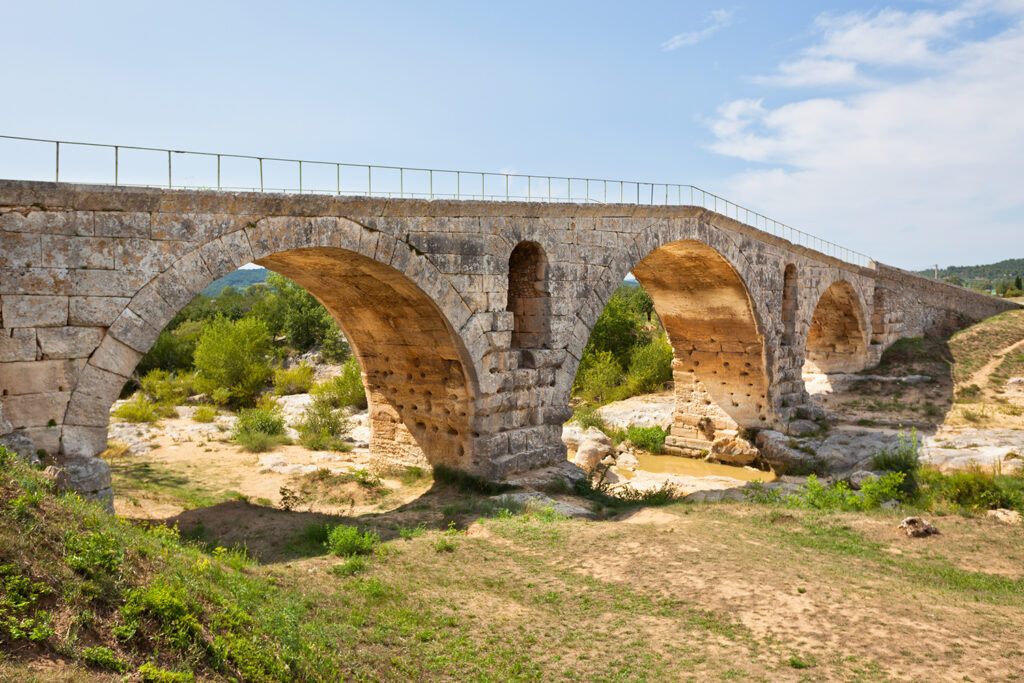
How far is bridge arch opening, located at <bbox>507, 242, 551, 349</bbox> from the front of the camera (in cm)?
1323

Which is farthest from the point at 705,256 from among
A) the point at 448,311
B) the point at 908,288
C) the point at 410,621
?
the point at 908,288

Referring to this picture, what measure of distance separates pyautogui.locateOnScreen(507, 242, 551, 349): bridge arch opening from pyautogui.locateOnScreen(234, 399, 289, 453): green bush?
24.3 ft

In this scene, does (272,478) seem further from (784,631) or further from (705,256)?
(705,256)

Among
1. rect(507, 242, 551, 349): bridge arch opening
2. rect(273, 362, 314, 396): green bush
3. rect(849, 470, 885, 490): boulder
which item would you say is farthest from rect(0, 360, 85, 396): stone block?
rect(273, 362, 314, 396): green bush

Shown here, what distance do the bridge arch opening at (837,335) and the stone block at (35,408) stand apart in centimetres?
2467

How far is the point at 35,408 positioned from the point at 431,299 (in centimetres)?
546

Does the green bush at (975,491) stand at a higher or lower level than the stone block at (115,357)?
lower

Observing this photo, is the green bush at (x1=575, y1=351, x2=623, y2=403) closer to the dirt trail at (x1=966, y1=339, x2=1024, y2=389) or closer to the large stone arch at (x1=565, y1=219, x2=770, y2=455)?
the large stone arch at (x1=565, y1=219, x2=770, y2=455)

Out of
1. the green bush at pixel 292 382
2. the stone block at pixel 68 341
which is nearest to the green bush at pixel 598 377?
the green bush at pixel 292 382

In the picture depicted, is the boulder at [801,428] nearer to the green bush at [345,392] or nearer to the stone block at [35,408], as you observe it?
the green bush at [345,392]

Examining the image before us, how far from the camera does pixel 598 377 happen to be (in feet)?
87.2

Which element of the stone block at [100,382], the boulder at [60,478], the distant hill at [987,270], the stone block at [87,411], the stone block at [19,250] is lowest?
the boulder at [60,478]

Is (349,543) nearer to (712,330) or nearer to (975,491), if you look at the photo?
(975,491)

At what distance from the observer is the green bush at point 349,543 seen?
8625mm
